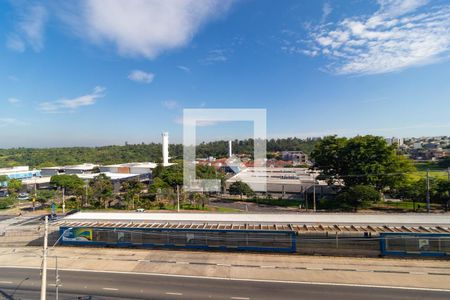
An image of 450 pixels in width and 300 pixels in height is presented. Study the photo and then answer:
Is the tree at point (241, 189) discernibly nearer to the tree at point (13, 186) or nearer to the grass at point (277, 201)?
the grass at point (277, 201)

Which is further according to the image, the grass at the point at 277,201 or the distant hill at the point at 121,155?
the distant hill at the point at 121,155

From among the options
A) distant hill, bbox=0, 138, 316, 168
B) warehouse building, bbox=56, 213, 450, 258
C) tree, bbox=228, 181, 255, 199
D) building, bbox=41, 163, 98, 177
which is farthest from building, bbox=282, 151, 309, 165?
warehouse building, bbox=56, 213, 450, 258

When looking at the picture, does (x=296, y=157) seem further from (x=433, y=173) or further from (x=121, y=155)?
(x=121, y=155)

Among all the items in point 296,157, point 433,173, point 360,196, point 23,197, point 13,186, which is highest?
point 296,157

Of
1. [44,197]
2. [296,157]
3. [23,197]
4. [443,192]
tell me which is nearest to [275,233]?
[443,192]

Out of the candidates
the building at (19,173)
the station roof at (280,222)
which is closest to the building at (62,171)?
the building at (19,173)
